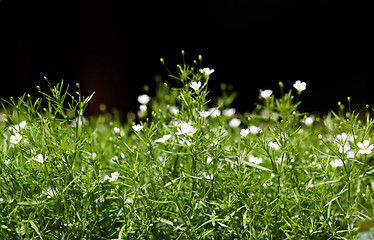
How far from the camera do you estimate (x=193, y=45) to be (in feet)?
13.5

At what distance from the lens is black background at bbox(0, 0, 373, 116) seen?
4.00 m

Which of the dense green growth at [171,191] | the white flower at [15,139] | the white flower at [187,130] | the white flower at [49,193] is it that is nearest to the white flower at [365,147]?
the dense green growth at [171,191]

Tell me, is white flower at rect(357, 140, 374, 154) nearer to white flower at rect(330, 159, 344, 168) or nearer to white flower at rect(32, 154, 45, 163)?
white flower at rect(330, 159, 344, 168)

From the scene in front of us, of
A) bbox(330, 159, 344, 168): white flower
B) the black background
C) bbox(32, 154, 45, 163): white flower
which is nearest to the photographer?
bbox(32, 154, 45, 163): white flower

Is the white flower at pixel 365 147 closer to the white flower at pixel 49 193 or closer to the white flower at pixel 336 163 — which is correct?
the white flower at pixel 336 163

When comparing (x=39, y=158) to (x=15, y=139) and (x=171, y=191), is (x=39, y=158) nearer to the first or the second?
(x=15, y=139)

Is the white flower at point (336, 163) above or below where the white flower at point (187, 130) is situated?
below

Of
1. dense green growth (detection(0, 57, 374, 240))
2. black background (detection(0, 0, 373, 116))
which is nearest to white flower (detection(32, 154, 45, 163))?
dense green growth (detection(0, 57, 374, 240))

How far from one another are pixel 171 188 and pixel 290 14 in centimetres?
309

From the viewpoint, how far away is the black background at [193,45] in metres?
4.00

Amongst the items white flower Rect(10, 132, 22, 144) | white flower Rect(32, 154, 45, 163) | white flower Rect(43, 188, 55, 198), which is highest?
white flower Rect(10, 132, 22, 144)

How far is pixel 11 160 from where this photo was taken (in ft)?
4.76

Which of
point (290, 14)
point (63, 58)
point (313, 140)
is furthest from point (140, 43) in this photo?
point (313, 140)

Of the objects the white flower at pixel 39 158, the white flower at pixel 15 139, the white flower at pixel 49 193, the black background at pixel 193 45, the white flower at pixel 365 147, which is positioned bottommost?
the white flower at pixel 49 193
